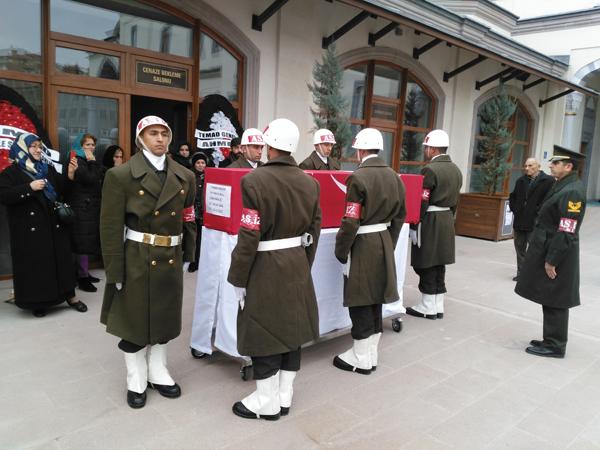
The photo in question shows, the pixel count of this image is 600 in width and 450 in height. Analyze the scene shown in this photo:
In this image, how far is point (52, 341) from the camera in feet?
13.4

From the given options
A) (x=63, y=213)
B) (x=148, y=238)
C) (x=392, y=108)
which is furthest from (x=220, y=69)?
(x=148, y=238)

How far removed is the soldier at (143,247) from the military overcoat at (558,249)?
305cm

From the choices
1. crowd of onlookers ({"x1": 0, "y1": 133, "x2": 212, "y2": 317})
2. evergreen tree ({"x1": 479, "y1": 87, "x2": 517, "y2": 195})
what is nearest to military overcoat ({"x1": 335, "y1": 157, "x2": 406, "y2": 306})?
crowd of onlookers ({"x1": 0, "y1": 133, "x2": 212, "y2": 317})

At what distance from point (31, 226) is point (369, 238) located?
317 centimetres

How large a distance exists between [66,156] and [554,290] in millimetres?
5533

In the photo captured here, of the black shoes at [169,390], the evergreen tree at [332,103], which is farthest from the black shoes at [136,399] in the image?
the evergreen tree at [332,103]

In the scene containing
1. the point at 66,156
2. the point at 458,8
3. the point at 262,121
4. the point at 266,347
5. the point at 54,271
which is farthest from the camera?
the point at 458,8

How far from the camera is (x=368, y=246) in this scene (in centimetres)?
366

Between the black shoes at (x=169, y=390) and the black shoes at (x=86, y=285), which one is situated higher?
the black shoes at (x=86, y=285)

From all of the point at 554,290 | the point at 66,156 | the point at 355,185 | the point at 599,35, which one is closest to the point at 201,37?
the point at 66,156

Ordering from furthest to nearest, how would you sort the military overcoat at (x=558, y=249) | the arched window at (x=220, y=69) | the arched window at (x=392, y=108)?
1. the arched window at (x=392, y=108)
2. the arched window at (x=220, y=69)
3. the military overcoat at (x=558, y=249)

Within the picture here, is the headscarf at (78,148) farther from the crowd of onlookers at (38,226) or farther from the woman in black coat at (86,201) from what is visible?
the crowd of onlookers at (38,226)

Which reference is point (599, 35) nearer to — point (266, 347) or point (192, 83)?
point (192, 83)

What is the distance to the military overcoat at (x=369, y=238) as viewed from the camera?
3.55 m
